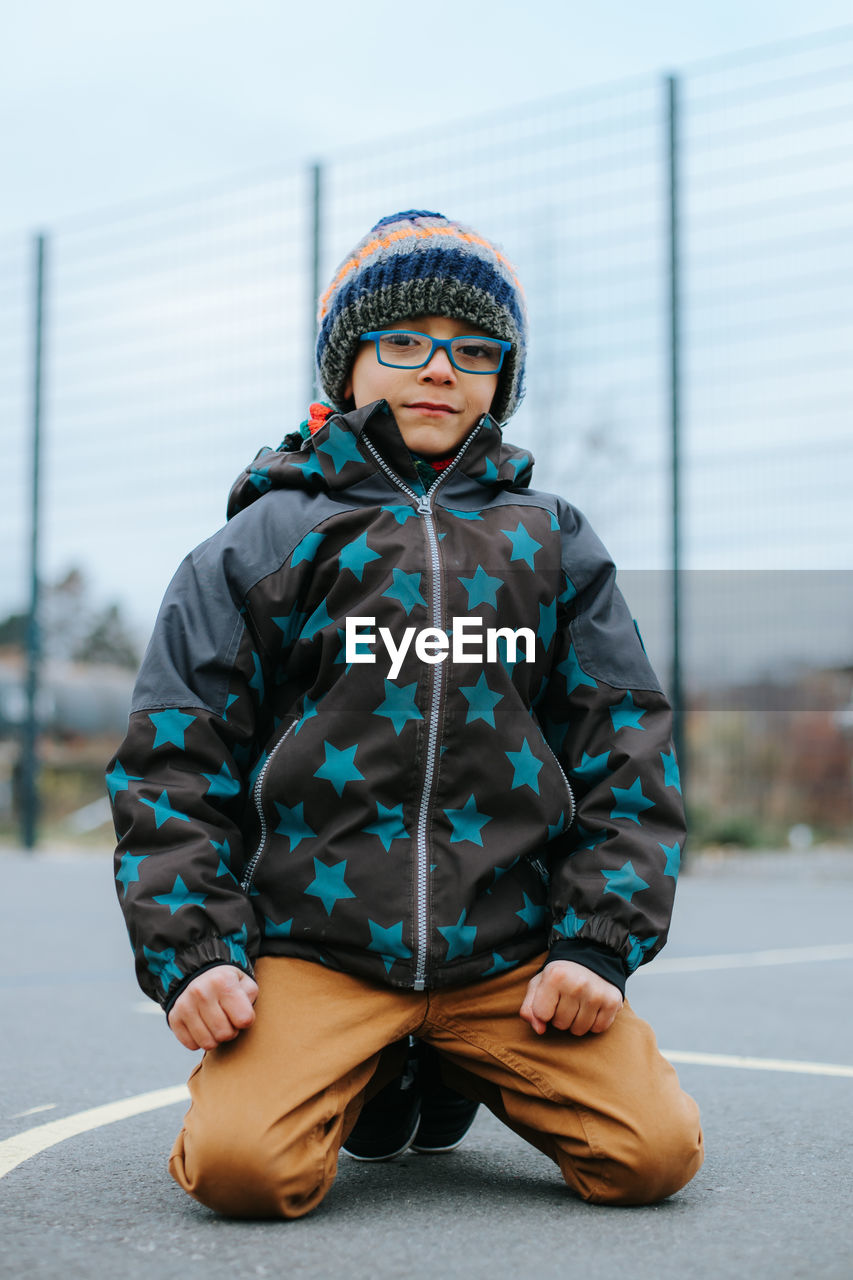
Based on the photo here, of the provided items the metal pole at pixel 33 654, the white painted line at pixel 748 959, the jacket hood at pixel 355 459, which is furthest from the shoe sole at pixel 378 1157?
the metal pole at pixel 33 654

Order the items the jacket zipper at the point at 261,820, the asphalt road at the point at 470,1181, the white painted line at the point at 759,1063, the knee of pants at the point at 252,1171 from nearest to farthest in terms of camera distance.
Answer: the asphalt road at the point at 470,1181 < the knee of pants at the point at 252,1171 < the jacket zipper at the point at 261,820 < the white painted line at the point at 759,1063

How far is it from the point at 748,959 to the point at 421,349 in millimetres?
2607

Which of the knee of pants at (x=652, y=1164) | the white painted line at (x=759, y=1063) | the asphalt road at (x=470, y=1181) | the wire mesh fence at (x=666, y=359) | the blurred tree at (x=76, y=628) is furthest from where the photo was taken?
the blurred tree at (x=76, y=628)

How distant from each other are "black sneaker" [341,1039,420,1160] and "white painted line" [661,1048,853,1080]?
805 millimetres

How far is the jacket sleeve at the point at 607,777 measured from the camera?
1846 millimetres

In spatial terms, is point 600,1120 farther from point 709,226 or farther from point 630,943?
point 709,226

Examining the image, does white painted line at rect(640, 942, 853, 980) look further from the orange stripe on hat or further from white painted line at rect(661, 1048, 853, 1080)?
the orange stripe on hat

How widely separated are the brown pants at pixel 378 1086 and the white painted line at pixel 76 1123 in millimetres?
338

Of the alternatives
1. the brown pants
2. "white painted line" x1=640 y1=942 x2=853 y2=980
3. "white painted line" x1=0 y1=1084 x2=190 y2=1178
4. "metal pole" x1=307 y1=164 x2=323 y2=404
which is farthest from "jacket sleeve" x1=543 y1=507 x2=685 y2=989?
"metal pole" x1=307 y1=164 x2=323 y2=404

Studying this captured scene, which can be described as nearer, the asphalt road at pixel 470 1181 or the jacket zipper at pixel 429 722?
the asphalt road at pixel 470 1181

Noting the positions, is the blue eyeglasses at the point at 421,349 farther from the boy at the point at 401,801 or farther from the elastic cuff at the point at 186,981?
the elastic cuff at the point at 186,981

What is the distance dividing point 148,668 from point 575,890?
630 millimetres

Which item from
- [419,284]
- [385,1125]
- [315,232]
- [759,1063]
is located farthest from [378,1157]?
[315,232]

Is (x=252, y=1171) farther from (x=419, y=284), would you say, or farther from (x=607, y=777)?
(x=419, y=284)
